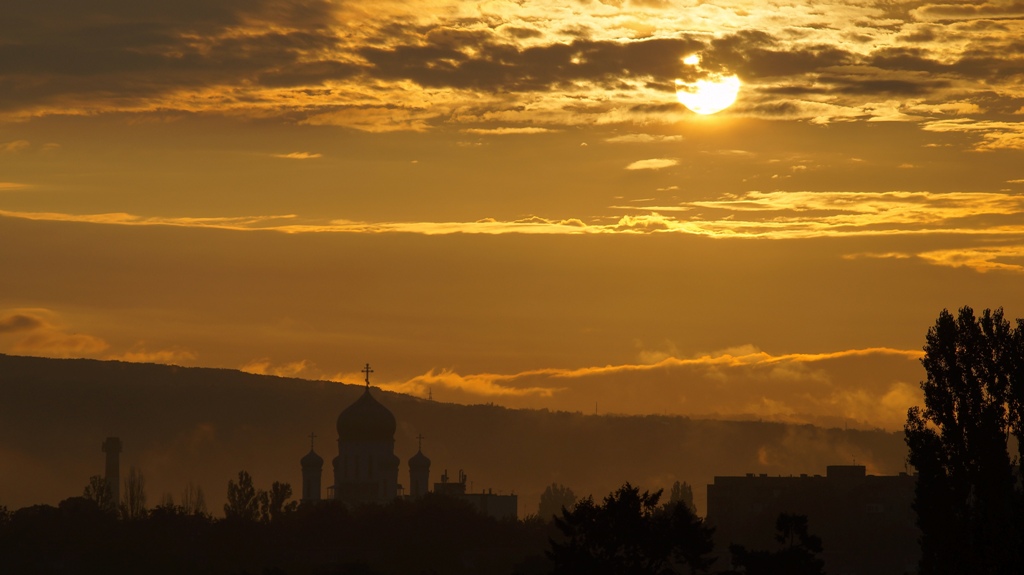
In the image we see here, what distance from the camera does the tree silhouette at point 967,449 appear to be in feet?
274

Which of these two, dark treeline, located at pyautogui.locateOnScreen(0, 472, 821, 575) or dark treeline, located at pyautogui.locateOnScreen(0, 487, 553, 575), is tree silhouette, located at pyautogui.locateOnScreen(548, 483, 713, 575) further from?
dark treeline, located at pyautogui.locateOnScreen(0, 487, 553, 575)

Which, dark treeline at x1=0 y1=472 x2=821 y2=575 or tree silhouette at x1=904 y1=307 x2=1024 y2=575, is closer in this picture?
tree silhouette at x1=904 y1=307 x2=1024 y2=575

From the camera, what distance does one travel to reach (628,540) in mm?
94688

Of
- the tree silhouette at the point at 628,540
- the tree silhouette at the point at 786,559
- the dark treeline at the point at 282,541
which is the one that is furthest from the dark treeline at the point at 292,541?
the tree silhouette at the point at 786,559

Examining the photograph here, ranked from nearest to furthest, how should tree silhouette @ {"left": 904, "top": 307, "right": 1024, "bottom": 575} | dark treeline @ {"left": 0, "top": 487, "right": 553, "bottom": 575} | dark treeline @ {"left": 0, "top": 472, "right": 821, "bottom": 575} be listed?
tree silhouette @ {"left": 904, "top": 307, "right": 1024, "bottom": 575}
dark treeline @ {"left": 0, "top": 472, "right": 821, "bottom": 575}
dark treeline @ {"left": 0, "top": 487, "right": 553, "bottom": 575}

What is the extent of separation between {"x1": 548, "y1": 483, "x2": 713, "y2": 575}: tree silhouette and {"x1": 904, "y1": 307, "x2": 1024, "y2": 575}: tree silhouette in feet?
37.7

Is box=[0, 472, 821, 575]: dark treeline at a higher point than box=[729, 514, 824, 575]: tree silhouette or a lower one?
higher

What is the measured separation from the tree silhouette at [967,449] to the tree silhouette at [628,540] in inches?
453

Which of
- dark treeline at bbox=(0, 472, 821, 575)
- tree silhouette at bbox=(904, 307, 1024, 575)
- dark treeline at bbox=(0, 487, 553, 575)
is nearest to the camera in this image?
tree silhouette at bbox=(904, 307, 1024, 575)

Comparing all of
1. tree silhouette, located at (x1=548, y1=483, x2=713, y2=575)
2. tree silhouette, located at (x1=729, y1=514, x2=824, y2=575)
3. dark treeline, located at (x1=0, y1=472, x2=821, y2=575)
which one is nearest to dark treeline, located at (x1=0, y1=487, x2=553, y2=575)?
dark treeline, located at (x1=0, y1=472, x2=821, y2=575)

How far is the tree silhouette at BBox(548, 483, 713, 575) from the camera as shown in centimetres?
9288

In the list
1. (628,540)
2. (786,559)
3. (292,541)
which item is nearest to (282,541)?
(292,541)

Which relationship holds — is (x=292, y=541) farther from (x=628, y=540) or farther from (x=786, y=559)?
(x=786, y=559)

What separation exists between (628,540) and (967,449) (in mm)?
16374
